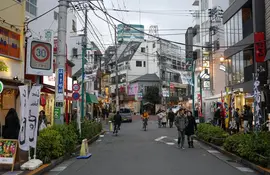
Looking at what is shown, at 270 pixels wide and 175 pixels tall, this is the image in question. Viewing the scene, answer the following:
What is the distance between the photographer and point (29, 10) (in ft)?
84.8

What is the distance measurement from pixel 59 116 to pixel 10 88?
179 inches

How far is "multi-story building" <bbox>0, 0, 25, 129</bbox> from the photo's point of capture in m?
17.3

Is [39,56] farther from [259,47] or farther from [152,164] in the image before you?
[259,47]

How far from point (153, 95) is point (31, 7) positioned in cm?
4792

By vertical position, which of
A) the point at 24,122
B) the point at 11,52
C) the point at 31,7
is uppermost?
the point at 31,7

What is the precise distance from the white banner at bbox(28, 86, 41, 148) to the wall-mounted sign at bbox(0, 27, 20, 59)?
716 cm

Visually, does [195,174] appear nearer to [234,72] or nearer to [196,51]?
[234,72]

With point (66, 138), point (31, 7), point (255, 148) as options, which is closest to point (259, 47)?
Answer: point (255, 148)

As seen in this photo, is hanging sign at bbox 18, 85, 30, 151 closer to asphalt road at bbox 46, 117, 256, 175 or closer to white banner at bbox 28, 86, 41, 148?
white banner at bbox 28, 86, 41, 148

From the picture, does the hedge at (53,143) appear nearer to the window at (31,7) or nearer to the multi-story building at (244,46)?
the multi-story building at (244,46)

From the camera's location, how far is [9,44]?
17969 mm

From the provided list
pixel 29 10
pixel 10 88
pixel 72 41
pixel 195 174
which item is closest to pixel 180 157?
pixel 195 174

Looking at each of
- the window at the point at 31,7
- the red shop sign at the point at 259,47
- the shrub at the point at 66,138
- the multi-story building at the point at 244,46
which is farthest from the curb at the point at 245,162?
the window at the point at 31,7

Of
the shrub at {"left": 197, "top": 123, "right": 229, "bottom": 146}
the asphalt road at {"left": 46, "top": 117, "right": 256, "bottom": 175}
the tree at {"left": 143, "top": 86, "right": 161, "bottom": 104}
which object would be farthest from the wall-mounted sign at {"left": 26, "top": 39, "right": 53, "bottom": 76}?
the tree at {"left": 143, "top": 86, "right": 161, "bottom": 104}
